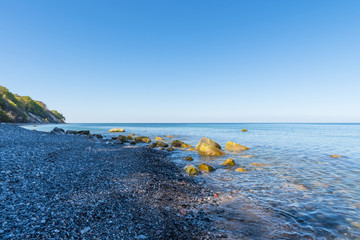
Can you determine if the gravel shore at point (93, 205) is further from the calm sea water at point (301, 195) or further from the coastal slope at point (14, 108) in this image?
the coastal slope at point (14, 108)

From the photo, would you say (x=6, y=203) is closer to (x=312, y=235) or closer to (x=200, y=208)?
(x=200, y=208)

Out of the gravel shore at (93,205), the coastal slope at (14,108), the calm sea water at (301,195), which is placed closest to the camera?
the gravel shore at (93,205)

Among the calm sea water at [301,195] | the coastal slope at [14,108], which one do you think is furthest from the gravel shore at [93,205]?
the coastal slope at [14,108]

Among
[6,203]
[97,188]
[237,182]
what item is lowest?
[237,182]

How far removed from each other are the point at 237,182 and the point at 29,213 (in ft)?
33.6

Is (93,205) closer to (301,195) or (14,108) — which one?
(301,195)

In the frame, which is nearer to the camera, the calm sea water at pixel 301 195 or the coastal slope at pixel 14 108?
the calm sea water at pixel 301 195

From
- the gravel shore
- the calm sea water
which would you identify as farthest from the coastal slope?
the calm sea water

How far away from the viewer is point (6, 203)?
5.04m

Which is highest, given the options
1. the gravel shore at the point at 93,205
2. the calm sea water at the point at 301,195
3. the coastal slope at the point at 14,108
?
the coastal slope at the point at 14,108

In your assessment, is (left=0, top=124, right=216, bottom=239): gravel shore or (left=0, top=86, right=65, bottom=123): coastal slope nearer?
(left=0, top=124, right=216, bottom=239): gravel shore

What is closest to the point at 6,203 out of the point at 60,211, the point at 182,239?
the point at 60,211

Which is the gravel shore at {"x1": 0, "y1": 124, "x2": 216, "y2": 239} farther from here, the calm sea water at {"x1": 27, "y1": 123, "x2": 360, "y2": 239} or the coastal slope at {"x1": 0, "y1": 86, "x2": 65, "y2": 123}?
the coastal slope at {"x1": 0, "y1": 86, "x2": 65, "y2": 123}

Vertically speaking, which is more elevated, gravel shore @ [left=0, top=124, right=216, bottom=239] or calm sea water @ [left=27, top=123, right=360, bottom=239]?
gravel shore @ [left=0, top=124, right=216, bottom=239]
